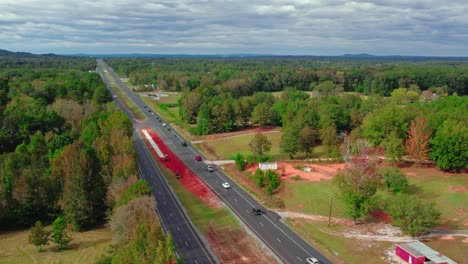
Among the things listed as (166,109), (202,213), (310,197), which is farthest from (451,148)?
(166,109)

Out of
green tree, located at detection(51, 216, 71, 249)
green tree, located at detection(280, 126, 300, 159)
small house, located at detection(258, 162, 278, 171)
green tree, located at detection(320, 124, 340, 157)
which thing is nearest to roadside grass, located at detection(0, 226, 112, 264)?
green tree, located at detection(51, 216, 71, 249)

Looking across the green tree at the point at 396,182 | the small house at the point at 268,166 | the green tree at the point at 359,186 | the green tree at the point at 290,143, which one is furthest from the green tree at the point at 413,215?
the green tree at the point at 290,143

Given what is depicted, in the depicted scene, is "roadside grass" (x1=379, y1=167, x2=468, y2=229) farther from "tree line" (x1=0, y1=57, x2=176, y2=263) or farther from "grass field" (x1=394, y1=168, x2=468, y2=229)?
"tree line" (x1=0, y1=57, x2=176, y2=263)

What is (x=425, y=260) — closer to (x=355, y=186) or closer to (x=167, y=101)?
(x=355, y=186)

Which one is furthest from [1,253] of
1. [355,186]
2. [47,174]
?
[355,186]

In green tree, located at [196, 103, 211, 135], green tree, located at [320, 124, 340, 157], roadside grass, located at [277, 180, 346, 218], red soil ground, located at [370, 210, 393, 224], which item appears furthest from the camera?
green tree, located at [196, 103, 211, 135]
